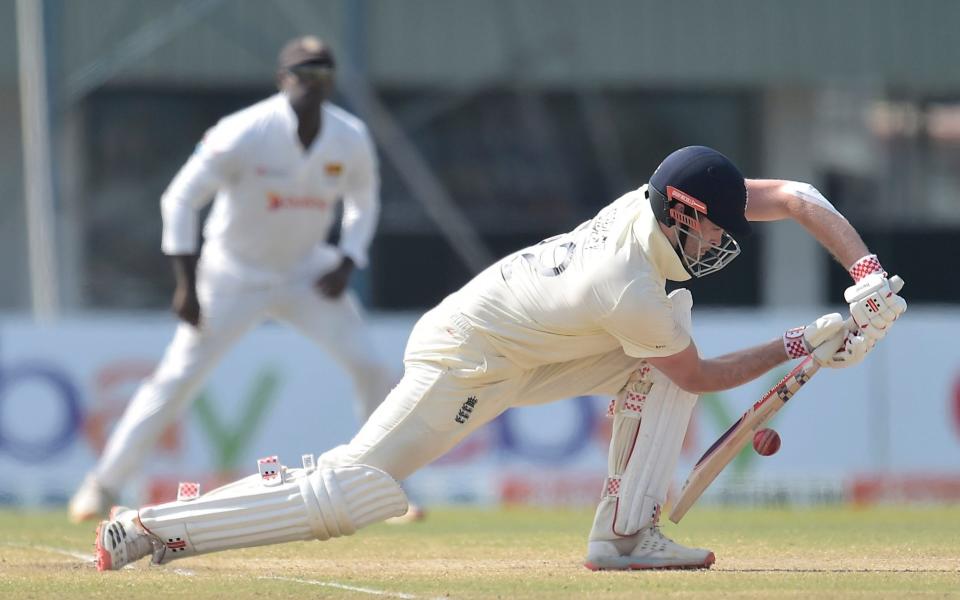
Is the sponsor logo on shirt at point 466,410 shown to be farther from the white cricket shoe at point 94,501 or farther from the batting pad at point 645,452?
the white cricket shoe at point 94,501

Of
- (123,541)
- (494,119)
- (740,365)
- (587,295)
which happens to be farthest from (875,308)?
(494,119)

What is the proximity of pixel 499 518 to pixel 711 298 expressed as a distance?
11.9 m

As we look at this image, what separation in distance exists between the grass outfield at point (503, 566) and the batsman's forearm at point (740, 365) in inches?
25.0

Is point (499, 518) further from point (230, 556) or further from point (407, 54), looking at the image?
point (407, 54)

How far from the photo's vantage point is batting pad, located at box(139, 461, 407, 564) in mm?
5883

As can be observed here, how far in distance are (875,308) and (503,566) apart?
1574 mm

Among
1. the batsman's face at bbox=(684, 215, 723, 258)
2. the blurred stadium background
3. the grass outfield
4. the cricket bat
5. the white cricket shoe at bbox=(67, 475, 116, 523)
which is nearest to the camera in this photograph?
the grass outfield

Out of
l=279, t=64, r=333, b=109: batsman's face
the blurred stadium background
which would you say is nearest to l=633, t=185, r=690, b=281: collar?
l=279, t=64, r=333, b=109: batsman's face

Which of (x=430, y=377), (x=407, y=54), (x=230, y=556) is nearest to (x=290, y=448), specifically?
(x=230, y=556)

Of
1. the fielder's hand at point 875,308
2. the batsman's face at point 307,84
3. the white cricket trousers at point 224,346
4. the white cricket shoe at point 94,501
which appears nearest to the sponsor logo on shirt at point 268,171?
the batsman's face at point 307,84

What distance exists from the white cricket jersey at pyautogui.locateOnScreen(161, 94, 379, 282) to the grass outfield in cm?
142

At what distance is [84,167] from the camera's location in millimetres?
19750

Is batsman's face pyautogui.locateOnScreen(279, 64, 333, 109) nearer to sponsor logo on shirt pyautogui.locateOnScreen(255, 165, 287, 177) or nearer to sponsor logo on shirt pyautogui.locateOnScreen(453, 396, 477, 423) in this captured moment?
sponsor logo on shirt pyautogui.locateOnScreen(255, 165, 287, 177)

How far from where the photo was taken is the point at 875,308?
593 centimetres
